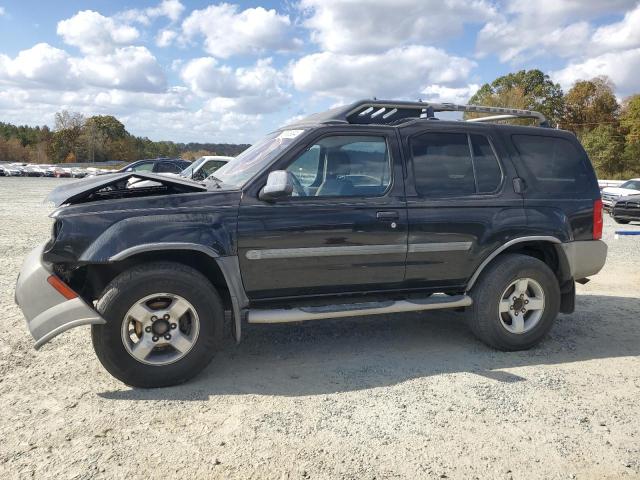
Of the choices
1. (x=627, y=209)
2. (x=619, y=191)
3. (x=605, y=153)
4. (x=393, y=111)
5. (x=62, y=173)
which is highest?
(x=605, y=153)

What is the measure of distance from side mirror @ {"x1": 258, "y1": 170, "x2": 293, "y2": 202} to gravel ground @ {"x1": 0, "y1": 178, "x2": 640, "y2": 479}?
1.41m

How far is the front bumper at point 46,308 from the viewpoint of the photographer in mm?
3646

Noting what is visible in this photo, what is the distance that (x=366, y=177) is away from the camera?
4.46m

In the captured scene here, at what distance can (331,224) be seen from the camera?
4.18 metres

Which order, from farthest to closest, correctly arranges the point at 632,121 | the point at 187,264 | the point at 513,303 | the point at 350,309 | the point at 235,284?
the point at 632,121 → the point at 513,303 → the point at 350,309 → the point at 187,264 → the point at 235,284

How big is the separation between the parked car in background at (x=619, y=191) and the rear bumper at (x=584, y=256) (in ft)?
55.1

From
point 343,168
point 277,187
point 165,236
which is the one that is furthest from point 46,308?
point 343,168

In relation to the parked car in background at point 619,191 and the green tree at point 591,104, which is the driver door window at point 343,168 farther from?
the green tree at point 591,104

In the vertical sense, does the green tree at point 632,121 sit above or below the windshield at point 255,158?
above

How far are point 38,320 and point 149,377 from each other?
87 centimetres

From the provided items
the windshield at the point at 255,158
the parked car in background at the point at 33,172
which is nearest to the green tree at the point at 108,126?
the parked car in background at the point at 33,172

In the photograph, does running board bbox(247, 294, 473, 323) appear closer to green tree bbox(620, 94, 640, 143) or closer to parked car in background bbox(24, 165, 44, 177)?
green tree bbox(620, 94, 640, 143)

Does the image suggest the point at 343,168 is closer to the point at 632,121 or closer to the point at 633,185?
the point at 633,185

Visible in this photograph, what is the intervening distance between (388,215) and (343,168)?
0.55 meters
